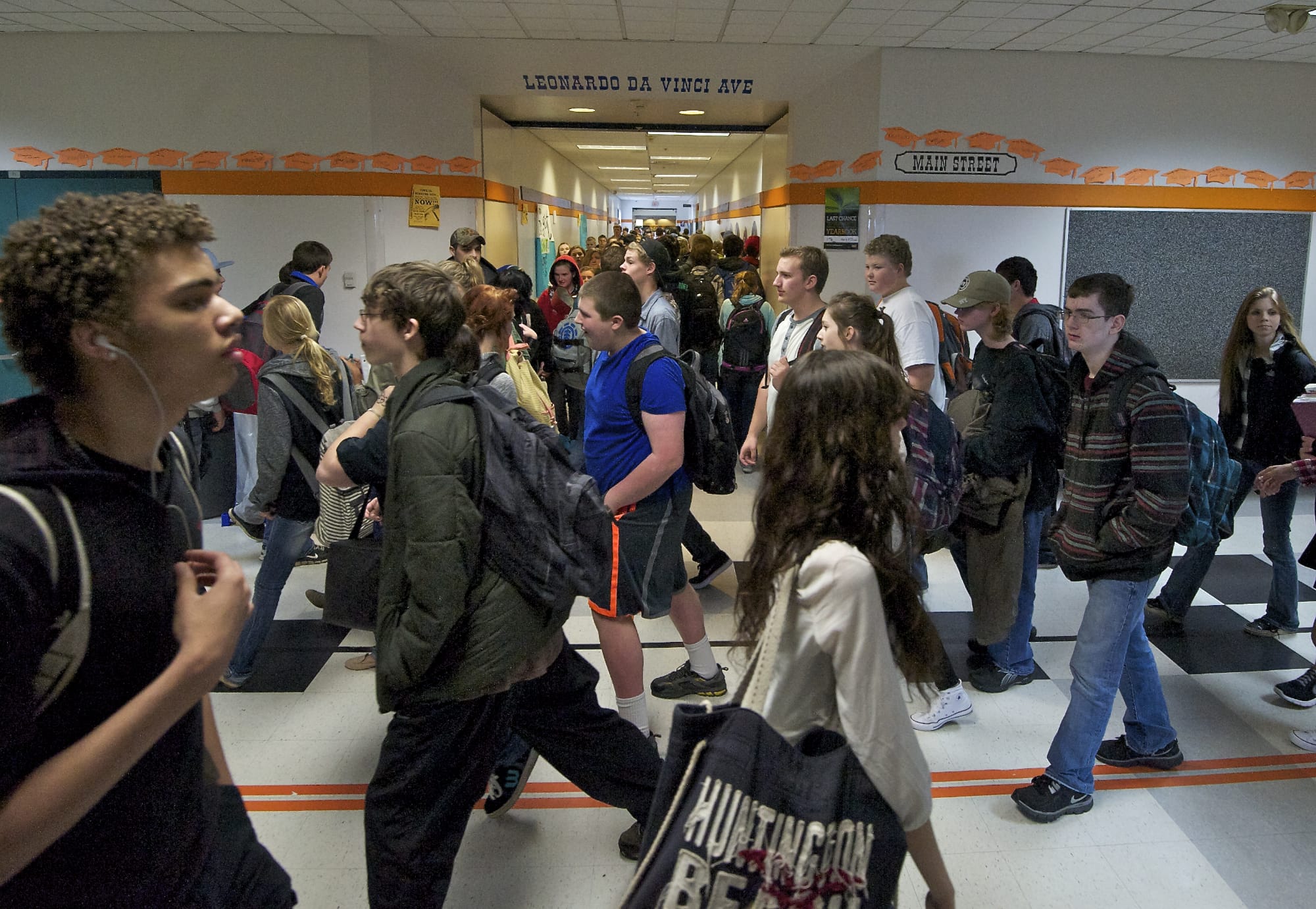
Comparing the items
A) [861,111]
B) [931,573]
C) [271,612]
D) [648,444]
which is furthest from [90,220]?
[861,111]

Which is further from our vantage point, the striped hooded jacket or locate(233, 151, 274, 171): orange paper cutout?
locate(233, 151, 274, 171): orange paper cutout

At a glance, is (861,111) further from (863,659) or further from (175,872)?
(175,872)

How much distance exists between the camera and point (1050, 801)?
2.74 metres

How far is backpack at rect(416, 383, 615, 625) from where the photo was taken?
193 centimetres

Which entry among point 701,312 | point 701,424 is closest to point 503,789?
point 701,424

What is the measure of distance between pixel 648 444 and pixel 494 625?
115 cm

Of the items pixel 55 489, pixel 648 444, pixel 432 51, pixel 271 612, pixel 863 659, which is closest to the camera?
pixel 55 489

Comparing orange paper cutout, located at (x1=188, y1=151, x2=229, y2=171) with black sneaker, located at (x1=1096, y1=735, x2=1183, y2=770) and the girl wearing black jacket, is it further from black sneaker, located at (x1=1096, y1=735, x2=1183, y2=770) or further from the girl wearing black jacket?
black sneaker, located at (x1=1096, y1=735, x2=1183, y2=770)

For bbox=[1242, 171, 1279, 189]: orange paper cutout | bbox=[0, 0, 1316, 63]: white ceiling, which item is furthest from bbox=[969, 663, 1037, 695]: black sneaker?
bbox=[1242, 171, 1279, 189]: orange paper cutout

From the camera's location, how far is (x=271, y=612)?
3.52 m

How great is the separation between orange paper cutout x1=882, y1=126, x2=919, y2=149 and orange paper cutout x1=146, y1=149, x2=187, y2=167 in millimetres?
5811

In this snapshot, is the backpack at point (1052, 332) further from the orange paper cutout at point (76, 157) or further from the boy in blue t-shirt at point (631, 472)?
the orange paper cutout at point (76, 157)

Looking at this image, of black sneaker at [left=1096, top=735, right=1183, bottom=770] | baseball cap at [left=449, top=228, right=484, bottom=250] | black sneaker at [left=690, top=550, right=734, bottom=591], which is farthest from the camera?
baseball cap at [left=449, top=228, right=484, bottom=250]

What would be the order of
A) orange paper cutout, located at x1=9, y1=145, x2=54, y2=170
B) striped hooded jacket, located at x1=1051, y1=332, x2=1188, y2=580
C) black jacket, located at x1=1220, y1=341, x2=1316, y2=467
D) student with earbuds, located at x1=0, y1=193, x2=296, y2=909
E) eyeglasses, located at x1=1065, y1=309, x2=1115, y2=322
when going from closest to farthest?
student with earbuds, located at x1=0, y1=193, x2=296, y2=909 → striped hooded jacket, located at x1=1051, y1=332, x2=1188, y2=580 → eyeglasses, located at x1=1065, y1=309, x2=1115, y2=322 → black jacket, located at x1=1220, y1=341, x2=1316, y2=467 → orange paper cutout, located at x1=9, y1=145, x2=54, y2=170
